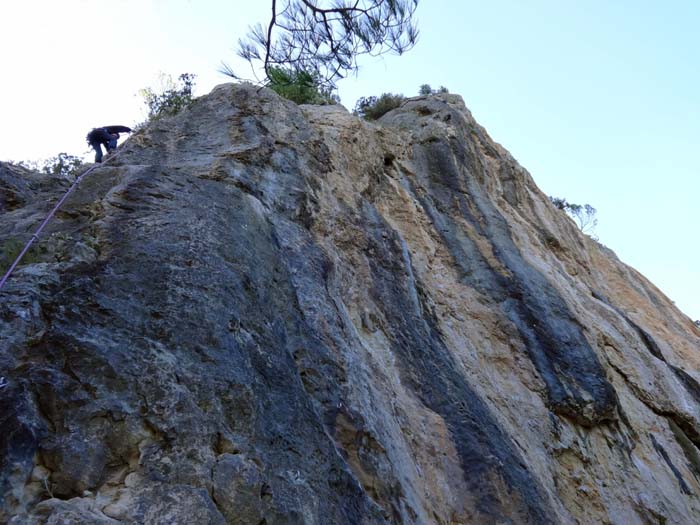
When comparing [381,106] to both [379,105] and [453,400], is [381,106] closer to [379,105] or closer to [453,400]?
[379,105]

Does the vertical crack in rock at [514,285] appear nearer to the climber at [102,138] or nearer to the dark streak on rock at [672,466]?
the dark streak on rock at [672,466]

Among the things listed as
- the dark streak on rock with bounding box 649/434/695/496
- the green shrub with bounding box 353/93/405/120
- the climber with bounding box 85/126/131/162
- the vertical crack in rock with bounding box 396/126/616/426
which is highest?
the green shrub with bounding box 353/93/405/120

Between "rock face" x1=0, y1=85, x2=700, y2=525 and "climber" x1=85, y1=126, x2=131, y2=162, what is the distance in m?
2.40

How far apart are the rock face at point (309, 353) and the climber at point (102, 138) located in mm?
2395

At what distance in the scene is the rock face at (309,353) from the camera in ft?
12.4

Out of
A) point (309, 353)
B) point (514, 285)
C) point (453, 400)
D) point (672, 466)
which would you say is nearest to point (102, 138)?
point (309, 353)

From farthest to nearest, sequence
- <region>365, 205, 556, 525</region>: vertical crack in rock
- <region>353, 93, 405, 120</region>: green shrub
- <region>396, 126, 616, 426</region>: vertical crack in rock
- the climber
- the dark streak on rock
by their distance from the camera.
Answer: <region>353, 93, 405, 120</region>: green shrub < the climber < the dark streak on rock < <region>396, 126, 616, 426</region>: vertical crack in rock < <region>365, 205, 556, 525</region>: vertical crack in rock

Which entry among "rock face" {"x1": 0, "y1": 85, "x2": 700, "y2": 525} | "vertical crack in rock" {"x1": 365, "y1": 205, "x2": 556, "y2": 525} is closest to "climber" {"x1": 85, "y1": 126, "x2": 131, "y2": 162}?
"rock face" {"x1": 0, "y1": 85, "x2": 700, "y2": 525}

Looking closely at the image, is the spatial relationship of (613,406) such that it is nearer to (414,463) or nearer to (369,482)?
(414,463)

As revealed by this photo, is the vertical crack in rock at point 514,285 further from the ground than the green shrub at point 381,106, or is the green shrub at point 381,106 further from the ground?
the green shrub at point 381,106

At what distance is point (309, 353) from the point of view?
18.7 ft

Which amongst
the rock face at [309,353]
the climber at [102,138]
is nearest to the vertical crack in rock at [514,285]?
the rock face at [309,353]

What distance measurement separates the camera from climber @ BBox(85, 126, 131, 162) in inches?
433

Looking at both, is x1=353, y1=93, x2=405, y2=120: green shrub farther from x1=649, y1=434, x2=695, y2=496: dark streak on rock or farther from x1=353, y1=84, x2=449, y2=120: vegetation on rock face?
x1=649, y1=434, x2=695, y2=496: dark streak on rock
